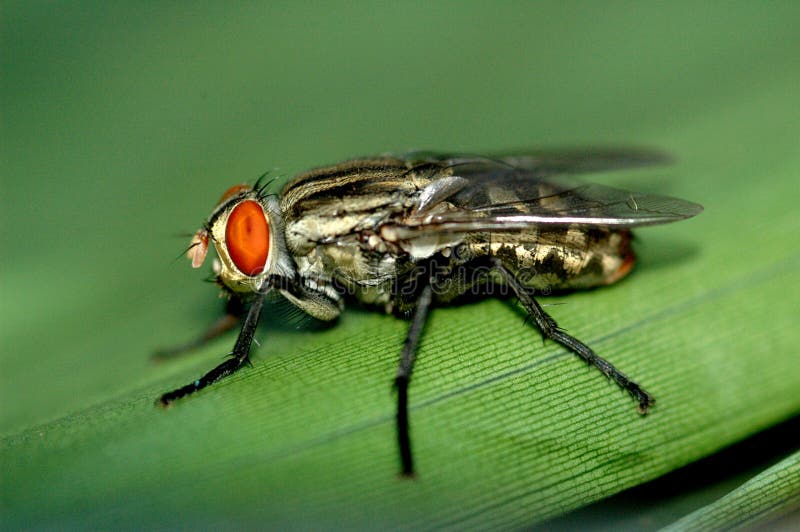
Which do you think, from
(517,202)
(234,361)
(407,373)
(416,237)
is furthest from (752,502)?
(234,361)

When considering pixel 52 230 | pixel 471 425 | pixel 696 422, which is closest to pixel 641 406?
pixel 696 422

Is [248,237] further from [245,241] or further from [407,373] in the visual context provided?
[407,373]

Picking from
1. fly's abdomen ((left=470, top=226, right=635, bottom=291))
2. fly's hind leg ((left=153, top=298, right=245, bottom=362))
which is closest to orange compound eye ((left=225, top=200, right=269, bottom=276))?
fly's hind leg ((left=153, top=298, right=245, bottom=362))

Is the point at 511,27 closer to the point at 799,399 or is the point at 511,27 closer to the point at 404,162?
the point at 404,162

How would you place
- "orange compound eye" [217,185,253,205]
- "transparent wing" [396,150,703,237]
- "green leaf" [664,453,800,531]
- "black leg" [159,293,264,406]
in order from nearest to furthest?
"green leaf" [664,453,800,531]
"black leg" [159,293,264,406]
"transparent wing" [396,150,703,237]
"orange compound eye" [217,185,253,205]

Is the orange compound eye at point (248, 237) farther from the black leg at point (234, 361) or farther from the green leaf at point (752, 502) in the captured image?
the green leaf at point (752, 502)

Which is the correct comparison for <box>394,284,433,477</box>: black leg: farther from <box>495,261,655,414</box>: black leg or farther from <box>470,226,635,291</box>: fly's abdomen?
<box>470,226,635,291</box>: fly's abdomen

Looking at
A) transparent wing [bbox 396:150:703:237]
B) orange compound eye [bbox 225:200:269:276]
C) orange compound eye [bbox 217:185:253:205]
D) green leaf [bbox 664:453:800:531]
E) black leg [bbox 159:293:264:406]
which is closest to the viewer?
green leaf [bbox 664:453:800:531]
